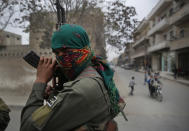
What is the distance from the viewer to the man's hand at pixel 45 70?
878mm

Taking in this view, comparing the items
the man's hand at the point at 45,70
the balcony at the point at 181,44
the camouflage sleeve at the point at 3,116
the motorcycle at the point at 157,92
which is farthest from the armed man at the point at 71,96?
the balcony at the point at 181,44

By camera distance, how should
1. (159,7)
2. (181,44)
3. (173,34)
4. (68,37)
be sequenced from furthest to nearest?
(159,7) < (173,34) < (181,44) < (68,37)

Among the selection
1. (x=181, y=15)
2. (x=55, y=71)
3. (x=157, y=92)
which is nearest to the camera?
(x=55, y=71)

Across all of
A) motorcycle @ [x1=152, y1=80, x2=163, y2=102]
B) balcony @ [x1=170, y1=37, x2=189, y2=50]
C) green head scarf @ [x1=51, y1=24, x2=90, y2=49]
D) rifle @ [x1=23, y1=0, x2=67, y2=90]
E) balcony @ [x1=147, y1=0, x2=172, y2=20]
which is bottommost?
motorcycle @ [x1=152, y1=80, x2=163, y2=102]

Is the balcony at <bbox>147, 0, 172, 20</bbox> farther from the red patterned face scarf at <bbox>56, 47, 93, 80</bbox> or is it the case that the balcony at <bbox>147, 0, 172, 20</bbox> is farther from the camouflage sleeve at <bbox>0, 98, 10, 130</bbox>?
the camouflage sleeve at <bbox>0, 98, 10, 130</bbox>

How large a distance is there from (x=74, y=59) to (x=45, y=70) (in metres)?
0.20

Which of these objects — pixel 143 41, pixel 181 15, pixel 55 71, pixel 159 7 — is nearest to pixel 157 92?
pixel 55 71

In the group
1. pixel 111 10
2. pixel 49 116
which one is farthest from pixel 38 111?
pixel 111 10

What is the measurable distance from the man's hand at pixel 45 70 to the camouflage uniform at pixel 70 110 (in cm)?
13

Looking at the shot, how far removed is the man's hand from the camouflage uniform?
0.13 meters

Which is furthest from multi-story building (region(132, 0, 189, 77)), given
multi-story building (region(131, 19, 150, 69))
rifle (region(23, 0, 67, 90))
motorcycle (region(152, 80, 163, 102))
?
rifle (region(23, 0, 67, 90))

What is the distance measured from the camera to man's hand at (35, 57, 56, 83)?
2.88ft

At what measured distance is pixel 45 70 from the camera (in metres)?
0.90

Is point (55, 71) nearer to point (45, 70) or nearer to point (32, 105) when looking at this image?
point (45, 70)
